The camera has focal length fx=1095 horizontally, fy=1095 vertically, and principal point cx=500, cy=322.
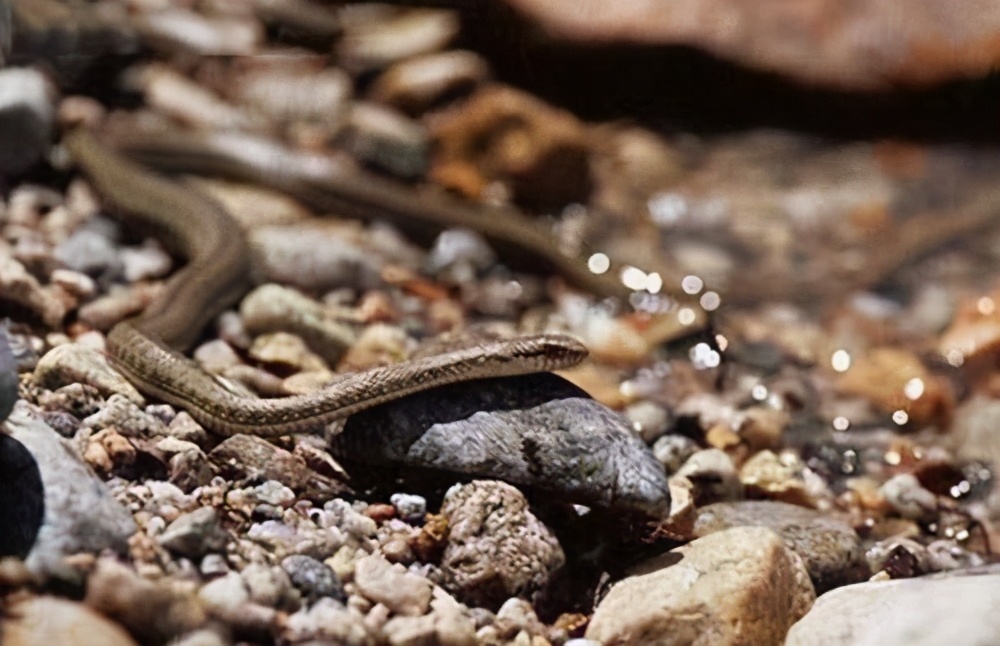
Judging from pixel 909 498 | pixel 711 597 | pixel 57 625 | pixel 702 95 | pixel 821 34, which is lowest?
pixel 57 625

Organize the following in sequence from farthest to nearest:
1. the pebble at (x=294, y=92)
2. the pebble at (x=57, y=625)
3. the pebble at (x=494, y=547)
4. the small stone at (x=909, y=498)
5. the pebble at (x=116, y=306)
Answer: the pebble at (x=294, y=92)
the pebble at (x=116, y=306)
the small stone at (x=909, y=498)
the pebble at (x=494, y=547)
the pebble at (x=57, y=625)

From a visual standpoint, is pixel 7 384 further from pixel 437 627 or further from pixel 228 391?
pixel 437 627

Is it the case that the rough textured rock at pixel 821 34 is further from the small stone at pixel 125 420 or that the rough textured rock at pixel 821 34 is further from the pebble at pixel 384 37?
the small stone at pixel 125 420

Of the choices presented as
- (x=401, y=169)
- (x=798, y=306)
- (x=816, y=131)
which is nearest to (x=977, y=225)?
(x=816, y=131)

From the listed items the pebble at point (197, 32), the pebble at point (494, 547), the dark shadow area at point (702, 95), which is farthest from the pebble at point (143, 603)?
the pebble at point (197, 32)

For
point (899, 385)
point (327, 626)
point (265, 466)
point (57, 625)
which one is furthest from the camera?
point (899, 385)

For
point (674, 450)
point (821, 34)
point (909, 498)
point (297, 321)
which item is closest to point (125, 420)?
point (297, 321)

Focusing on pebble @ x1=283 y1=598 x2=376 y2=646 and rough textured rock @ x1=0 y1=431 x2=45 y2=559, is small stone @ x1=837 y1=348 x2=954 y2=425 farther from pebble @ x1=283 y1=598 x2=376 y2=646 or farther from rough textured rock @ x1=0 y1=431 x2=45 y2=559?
rough textured rock @ x1=0 y1=431 x2=45 y2=559
